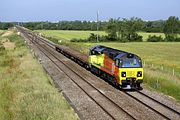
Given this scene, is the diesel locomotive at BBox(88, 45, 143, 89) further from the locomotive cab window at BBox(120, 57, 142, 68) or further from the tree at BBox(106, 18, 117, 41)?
the tree at BBox(106, 18, 117, 41)

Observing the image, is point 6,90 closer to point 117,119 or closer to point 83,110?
point 83,110

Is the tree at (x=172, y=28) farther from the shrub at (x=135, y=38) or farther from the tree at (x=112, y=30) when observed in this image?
the tree at (x=112, y=30)

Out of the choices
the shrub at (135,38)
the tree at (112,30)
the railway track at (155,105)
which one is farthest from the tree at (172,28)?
the railway track at (155,105)

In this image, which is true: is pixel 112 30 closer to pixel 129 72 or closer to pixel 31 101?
pixel 129 72

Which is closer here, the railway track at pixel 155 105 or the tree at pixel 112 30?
the railway track at pixel 155 105

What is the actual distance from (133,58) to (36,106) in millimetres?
9653

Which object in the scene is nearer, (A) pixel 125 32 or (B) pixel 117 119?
(B) pixel 117 119

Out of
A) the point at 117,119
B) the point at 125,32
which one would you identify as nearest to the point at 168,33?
the point at 125,32

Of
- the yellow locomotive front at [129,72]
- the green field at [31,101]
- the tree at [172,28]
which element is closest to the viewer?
the green field at [31,101]

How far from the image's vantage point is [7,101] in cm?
2147

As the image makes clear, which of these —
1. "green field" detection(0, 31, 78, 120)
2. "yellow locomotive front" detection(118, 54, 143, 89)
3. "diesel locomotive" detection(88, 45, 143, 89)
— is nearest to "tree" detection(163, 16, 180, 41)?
"diesel locomotive" detection(88, 45, 143, 89)

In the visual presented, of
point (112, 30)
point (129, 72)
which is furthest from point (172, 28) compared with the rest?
point (129, 72)

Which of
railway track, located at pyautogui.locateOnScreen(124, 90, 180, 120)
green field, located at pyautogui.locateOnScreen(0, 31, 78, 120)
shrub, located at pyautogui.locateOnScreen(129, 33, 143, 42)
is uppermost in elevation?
green field, located at pyautogui.locateOnScreen(0, 31, 78, 120)

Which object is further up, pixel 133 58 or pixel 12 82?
pixel 133 58
